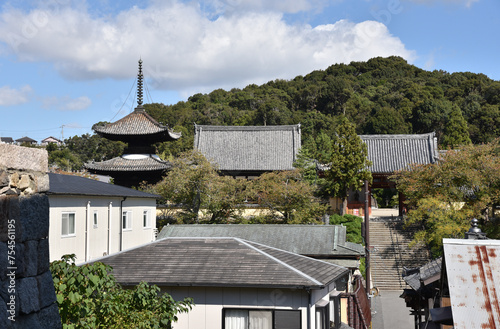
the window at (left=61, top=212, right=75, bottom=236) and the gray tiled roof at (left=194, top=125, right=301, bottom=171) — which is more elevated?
the gray tiled roof at (left=194, top=125, right=301, bottom=171)

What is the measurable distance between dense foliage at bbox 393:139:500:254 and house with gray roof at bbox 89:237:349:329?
519 inches

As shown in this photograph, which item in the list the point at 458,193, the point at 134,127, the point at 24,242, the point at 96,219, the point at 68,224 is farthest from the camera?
the point at 134,127

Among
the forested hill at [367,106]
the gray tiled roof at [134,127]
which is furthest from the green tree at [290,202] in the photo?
the forested hill at [367,106]

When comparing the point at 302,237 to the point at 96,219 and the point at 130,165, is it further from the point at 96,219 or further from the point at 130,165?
the point at 130,165

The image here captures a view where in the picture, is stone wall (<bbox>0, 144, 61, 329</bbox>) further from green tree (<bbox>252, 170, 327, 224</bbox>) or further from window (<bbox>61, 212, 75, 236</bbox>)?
green tree (<bbox>252, 170, 327, 224</bbox>)

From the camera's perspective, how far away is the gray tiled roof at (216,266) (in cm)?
992

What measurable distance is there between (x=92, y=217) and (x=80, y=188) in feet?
4.35

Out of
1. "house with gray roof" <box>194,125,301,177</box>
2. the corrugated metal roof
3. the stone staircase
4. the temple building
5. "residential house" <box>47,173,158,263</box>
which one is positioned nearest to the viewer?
the corrugated metal roof

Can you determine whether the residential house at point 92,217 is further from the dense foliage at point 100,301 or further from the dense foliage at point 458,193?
the dense foliage at point 458,193

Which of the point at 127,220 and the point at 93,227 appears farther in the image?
the point at 127,220

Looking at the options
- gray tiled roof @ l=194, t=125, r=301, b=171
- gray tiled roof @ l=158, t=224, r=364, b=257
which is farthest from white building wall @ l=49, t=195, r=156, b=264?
gray tiled roof @ l=194, t=125, r=301, b=171

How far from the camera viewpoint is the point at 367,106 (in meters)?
68.9

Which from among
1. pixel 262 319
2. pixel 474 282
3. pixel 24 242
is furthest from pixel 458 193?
pixel 24 242

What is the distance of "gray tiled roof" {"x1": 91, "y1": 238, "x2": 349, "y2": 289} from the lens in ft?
32.6
